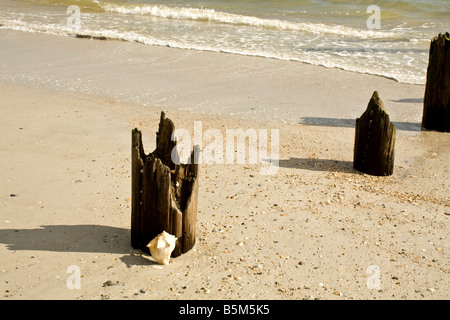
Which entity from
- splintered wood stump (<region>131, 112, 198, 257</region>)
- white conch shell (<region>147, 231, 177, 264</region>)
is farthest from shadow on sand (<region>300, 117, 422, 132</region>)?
white conch shell (<region>147, 231, 177, 264</region>)

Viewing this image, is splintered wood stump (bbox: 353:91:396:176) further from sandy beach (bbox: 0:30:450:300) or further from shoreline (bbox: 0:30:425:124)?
shoreline (bbox: 0:30:425:124)

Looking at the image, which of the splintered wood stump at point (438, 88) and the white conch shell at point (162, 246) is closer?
the white conch shell at point (162, 246)

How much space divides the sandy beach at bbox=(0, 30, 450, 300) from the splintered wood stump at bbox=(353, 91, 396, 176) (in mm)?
135

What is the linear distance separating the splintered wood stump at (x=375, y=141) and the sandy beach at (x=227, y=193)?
14cm

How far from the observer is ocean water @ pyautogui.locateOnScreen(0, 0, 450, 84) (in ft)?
43.8

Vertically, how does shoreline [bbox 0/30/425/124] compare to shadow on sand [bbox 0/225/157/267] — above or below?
above

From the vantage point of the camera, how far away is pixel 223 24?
56.9ft

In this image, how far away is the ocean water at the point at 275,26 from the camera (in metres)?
13.4

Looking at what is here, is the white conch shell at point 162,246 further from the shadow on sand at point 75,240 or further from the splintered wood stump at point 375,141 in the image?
the splintered wood stump at point 375,141

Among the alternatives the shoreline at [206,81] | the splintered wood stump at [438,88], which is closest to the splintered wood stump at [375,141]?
the shoreline at [206,81]

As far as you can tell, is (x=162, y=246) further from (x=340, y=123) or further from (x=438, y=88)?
(x=438, y=88)

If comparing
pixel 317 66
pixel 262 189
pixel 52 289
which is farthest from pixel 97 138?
pixel 317 66

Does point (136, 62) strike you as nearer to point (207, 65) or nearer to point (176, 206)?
point (207, 65)

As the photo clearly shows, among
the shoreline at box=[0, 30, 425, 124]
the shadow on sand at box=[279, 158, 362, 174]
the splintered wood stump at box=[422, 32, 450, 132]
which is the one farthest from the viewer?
the shoreline at box=[0, 30, 425, 124]
